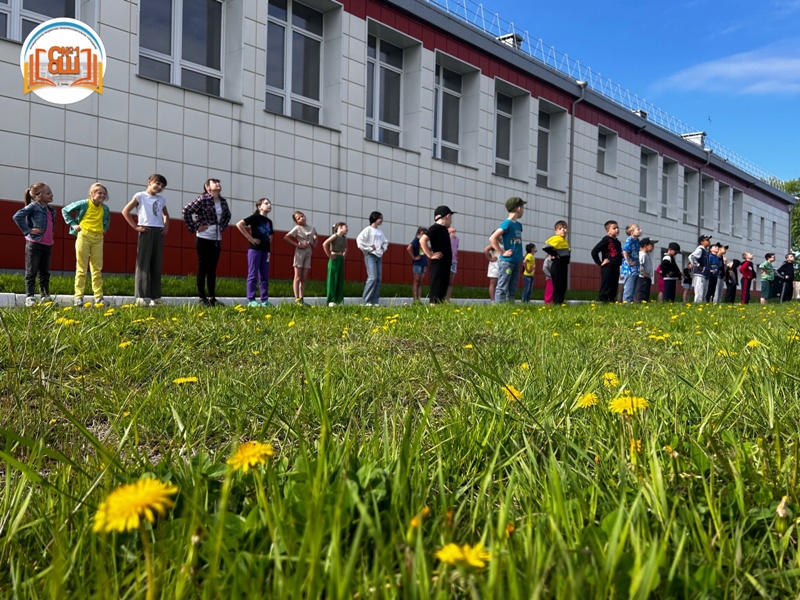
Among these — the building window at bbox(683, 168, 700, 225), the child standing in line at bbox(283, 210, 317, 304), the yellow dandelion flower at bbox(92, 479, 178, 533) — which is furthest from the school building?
the yellow dandelion flower at bbox(92, 479, 178, 533)

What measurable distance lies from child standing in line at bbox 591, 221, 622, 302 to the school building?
709cm

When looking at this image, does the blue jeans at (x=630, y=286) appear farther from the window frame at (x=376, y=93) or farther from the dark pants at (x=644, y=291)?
the window frame at (x=376, y=93)

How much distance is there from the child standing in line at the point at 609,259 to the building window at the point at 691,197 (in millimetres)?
25232

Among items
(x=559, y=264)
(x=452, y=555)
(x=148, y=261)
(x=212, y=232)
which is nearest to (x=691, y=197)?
(x=559, y=264)

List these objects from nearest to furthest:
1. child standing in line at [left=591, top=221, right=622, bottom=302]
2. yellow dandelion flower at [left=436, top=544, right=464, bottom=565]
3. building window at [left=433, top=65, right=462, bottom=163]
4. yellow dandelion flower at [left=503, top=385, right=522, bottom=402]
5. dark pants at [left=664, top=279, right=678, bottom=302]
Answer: yellow dandelion flower at [left=436, top=544, right=464, bottom=565] → yellow dandelion flower at [left=503, top=385, right=522, bottom=402] → child standing in line at [left=591, top=221, right=622, bottom=302] → dark pants at [left=664, top=279, right=678, bottom=302] → building window at [left=433, top=65, right=462, bottom=163]

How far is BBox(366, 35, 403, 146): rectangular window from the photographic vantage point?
61.3ft

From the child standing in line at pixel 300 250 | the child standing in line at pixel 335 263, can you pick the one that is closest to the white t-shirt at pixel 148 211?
the child standing in line at pixel 300 250

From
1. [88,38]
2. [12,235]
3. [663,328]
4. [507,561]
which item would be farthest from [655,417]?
[88,38]

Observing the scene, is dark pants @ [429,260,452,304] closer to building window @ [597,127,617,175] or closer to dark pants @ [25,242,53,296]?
dark pants @ [25,242,53,296]

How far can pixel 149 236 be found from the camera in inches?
354

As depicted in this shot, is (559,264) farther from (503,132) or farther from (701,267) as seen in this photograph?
(503,132)

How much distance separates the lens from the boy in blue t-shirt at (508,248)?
10.1 m

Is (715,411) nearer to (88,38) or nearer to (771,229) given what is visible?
(88,38)

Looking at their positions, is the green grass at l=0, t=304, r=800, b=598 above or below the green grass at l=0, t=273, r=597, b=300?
below
